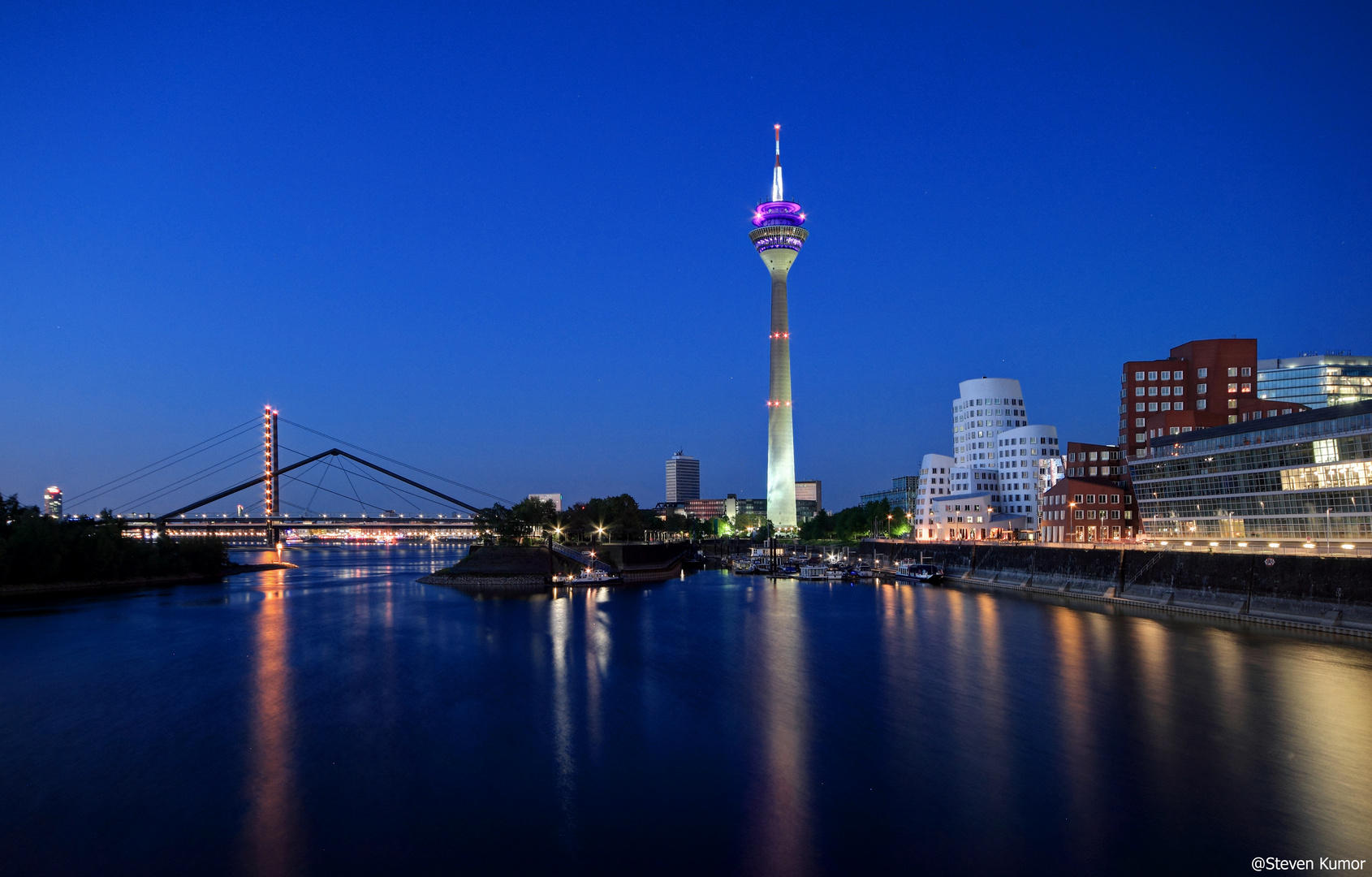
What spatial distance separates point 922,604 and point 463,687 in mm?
31589

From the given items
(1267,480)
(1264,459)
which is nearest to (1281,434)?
(1264,459)

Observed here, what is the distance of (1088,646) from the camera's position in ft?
103

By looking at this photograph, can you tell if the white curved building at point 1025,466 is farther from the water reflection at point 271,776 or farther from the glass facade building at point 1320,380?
the water reflection at point 271,776

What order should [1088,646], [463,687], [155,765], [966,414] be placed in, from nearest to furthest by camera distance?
[155,765]
[463,687]
[1088,646]
[966,414]

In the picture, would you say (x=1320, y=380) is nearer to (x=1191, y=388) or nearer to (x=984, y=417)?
(x=984, y=417)

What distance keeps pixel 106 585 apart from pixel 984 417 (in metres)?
88.4

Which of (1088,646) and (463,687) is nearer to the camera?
(463,687)

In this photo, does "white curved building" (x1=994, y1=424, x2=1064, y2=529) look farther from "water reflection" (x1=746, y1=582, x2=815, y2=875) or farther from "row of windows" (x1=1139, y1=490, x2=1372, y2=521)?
"water reflection" (x1=746, y1=582, x2=815, y2=875)

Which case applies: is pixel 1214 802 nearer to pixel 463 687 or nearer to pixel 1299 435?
pixel 463 687

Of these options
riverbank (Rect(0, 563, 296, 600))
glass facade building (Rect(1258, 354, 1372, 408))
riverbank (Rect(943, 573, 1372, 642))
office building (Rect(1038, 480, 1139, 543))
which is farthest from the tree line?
glass facade building (Rect(1258, 354, 1372, 408))

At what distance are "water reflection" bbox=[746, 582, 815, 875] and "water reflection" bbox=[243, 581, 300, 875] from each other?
24.9 feet

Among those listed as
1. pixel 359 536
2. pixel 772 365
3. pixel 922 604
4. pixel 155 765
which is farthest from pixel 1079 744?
pixel 359 536

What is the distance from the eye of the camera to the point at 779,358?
5138 inches

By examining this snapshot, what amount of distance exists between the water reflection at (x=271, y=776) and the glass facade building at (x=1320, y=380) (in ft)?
323
